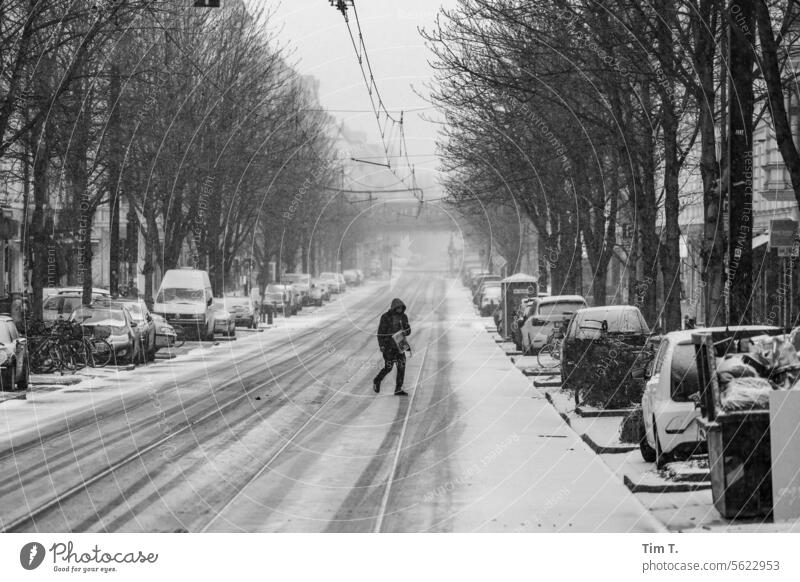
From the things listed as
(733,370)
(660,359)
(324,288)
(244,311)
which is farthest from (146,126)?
(324,288)

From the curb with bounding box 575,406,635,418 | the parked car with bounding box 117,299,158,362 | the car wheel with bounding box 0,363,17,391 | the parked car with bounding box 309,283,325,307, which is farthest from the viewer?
the parked car with bounding box 309,283,325,307

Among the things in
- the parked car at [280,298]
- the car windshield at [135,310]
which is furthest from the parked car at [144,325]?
the parked car at [280,298]

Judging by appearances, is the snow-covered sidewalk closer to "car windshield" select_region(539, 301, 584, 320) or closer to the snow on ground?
the snow on ground

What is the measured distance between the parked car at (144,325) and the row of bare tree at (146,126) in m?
1.37

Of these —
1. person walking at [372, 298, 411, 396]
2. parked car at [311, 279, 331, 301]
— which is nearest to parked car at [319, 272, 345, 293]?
parked car at [311, 279, 331, 301]

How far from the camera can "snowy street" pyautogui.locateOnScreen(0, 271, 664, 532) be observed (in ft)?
40.3

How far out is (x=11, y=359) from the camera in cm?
2602

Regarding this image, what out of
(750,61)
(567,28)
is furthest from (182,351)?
(750,61)

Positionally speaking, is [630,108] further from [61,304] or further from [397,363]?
[61,304]

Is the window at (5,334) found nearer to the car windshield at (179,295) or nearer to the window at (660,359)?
the window at (660,359)

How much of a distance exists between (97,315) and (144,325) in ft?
7.91

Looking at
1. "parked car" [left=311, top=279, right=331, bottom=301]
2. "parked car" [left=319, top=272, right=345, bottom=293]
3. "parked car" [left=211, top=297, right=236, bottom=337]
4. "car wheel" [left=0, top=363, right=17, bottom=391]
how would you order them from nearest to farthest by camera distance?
"car wheel" [left=0, top=363, right=17, bottom=391], "parked car" [left=211, top=297, right=236, bottom=337], "parked car" [left=311, top=279, right=331, bottom=301], "parked car" [left=319, top=272, right=345, bottom=293]

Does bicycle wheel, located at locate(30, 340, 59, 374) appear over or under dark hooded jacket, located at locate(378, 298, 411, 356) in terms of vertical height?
under

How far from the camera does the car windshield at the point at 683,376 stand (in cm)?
1466
